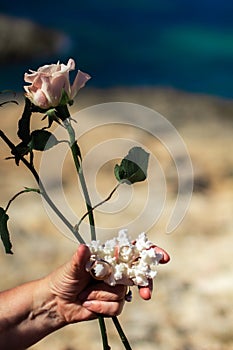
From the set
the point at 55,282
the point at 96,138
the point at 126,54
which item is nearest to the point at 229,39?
the point at 126,54

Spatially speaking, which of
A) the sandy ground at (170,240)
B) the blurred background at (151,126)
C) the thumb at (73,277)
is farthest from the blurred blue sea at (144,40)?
the thumb at (73,277)

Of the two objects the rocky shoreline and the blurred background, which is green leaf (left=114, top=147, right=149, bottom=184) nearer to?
the blurred background

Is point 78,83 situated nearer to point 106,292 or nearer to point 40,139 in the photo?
point 40,139

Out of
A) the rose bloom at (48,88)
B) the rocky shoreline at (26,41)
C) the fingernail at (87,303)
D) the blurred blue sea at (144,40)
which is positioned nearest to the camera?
the rose bloom at (48,88)

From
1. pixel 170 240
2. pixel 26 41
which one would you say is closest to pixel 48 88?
pixel 170 240

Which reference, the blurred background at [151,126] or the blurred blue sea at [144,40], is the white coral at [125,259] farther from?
the blurred blue sea at [144,40]

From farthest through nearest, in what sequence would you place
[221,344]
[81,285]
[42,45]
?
[42,45], [221,344], [81,285]

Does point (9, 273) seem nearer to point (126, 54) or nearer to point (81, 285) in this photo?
point (81, 285)
